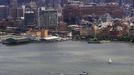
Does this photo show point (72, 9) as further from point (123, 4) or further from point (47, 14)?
point (123, 4)

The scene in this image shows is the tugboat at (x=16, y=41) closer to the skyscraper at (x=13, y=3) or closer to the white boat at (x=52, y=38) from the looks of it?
the white boat at (x=52, y=38)

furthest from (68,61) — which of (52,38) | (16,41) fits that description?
(52,38)

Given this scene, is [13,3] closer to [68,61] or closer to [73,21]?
[73,21]

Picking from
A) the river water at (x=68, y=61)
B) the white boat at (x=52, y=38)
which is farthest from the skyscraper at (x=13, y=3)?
the river water at (x=68, y=61)

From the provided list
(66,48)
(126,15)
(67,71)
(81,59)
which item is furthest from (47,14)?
(67,71)

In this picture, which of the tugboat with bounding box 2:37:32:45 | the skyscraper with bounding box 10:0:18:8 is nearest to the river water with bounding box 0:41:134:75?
the tugboat with bounding box 2:37:32:45
